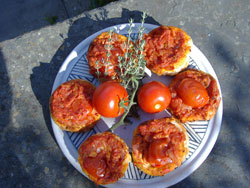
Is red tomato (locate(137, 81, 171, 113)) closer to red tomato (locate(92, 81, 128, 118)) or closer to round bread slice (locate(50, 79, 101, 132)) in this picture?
red tomato (locate(92, 81, 128, 118))

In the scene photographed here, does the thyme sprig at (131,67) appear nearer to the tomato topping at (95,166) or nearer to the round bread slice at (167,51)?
the round bread slice at (167,51)

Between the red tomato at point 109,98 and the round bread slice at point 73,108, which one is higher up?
the red tomato at point 109,98

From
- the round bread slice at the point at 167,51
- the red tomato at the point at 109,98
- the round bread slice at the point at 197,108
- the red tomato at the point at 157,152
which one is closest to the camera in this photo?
the red tomato at the point at 157,152

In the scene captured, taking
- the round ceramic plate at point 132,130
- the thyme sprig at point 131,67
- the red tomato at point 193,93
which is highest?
the thyme sprig at point 131,67

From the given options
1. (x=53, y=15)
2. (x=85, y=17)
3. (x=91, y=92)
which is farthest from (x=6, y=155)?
(x=53, y=15)

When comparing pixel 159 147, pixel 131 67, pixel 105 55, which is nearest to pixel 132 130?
pixel 159 147

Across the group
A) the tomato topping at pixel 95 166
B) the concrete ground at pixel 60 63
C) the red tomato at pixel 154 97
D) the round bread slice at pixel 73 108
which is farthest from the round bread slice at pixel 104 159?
the concrete ground at pixel 60 63
